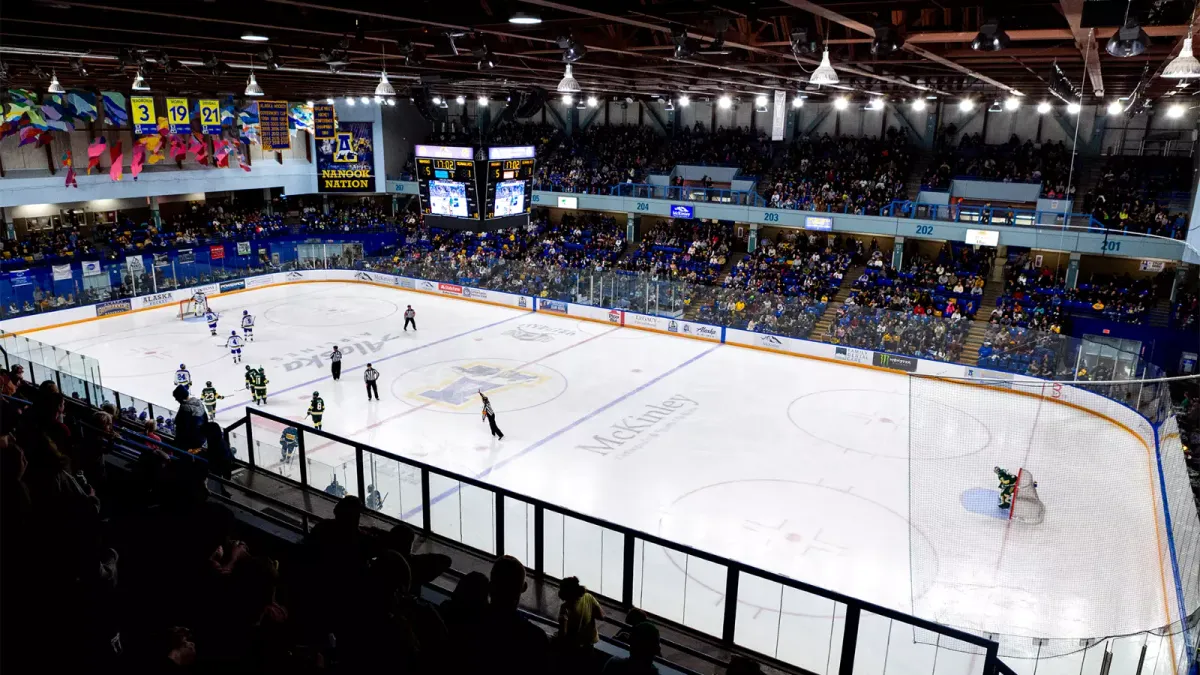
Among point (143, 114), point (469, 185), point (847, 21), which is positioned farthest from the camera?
point (143, 114)

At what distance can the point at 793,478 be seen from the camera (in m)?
14.5

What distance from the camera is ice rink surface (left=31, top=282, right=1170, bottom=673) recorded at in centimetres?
1013

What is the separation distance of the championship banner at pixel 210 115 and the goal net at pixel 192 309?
18.8 feet

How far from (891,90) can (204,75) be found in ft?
56.9

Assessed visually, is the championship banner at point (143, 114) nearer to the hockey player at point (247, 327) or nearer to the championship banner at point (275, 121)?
the championship banner at point (275, 121)

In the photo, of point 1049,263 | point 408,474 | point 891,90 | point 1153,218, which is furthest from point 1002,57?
point 1049,263

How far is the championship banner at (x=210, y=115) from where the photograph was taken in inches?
941

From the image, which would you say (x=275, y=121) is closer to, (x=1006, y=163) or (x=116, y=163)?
(x=116, y=163)

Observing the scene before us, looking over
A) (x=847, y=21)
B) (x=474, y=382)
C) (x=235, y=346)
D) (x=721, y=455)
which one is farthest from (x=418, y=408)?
(x=847, y=21)

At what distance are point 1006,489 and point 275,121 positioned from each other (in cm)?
2436

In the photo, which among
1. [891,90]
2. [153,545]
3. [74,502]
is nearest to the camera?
[74,502]

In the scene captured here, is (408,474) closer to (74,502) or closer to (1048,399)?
(74,502)

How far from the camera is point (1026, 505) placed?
1293cm

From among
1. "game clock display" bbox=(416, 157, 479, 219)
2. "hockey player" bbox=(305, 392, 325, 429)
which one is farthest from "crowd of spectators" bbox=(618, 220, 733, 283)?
"hockey player" bbox=(305, 392, 325, 429)
